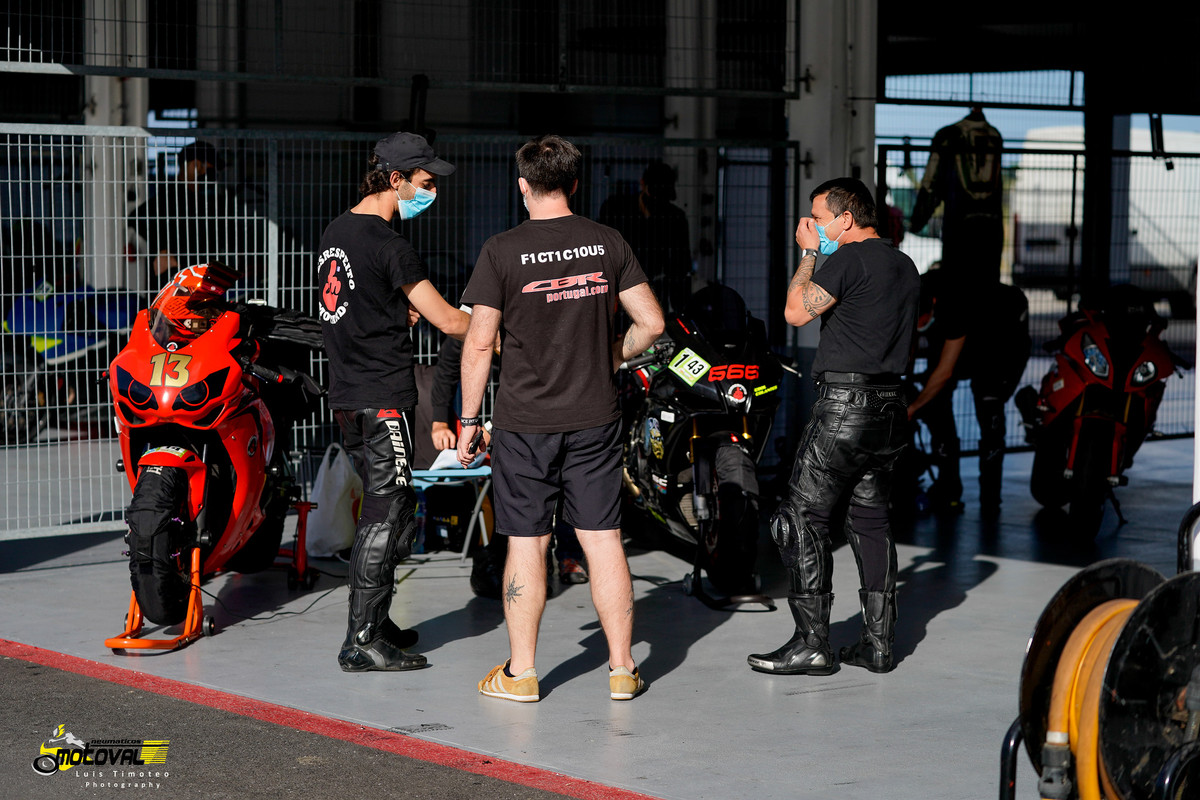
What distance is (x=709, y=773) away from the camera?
436cm

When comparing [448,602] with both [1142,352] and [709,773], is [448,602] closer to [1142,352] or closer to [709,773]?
[709,773]

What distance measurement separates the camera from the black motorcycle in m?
6.46

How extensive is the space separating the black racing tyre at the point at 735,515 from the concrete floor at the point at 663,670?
0.22 metres

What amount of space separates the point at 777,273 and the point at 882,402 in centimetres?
424

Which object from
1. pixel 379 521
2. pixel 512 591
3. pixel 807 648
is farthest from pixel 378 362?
pixel 807 648

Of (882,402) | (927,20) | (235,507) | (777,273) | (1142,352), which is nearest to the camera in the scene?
(882,402)

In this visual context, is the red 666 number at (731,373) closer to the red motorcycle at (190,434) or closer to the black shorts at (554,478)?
the black shorts at (554,478)

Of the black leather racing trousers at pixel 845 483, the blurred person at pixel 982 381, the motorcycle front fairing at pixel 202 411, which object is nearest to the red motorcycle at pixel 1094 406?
the blurred person at pixel 982 381

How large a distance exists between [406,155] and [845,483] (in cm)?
215

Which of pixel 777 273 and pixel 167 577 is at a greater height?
pixel 777 273

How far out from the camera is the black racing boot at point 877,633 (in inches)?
218

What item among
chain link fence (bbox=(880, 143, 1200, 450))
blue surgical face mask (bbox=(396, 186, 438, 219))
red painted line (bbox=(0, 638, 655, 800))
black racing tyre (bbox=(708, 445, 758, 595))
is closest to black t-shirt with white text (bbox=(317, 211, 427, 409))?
blue surgical face mask (bbox=(396, 186, 438, 219))

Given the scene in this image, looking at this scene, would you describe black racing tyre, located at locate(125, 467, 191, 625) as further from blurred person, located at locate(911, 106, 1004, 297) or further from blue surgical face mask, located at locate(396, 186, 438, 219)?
blurred person, located at locate(911, 106, 1004, 297)

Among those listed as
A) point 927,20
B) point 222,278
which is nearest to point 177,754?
point 222,278
